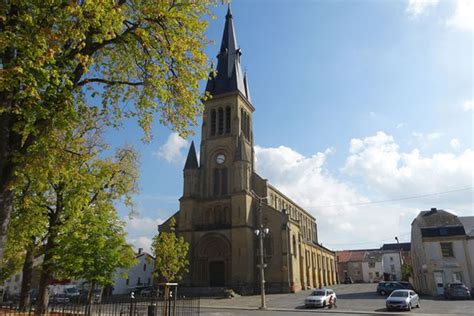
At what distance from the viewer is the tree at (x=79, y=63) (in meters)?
8.45

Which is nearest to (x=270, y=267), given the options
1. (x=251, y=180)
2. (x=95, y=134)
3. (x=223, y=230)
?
(x=223, y=230)

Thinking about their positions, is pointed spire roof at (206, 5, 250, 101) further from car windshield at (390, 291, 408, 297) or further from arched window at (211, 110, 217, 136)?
car windshield at (390, 291, 408, 297)

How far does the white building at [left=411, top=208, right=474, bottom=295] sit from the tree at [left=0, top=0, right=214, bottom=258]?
3286cm

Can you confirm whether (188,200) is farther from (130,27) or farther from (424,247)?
(130,27)

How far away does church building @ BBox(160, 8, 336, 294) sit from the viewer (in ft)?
146

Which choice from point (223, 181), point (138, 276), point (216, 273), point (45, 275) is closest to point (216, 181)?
point (223, 181)

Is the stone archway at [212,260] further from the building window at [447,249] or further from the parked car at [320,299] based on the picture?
the building window at [447,249]

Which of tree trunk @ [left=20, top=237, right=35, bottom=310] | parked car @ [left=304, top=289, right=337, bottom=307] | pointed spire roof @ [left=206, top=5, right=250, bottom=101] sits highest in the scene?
pointed spire roof @ [left=206, top=5, right=250, bottom=101]

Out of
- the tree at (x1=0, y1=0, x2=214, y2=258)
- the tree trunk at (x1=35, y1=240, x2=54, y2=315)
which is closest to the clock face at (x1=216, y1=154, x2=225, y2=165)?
the tree trunk at (x1=35, y1=240, x2=54, y2=315)

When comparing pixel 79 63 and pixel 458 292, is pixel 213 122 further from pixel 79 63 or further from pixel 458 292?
pixel 79 63

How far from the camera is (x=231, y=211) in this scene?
4616 cm

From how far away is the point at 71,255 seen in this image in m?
18.2

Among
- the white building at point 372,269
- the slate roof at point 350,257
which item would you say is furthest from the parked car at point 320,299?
the slate roof at point 350,257

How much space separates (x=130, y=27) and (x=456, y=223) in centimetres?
3708
